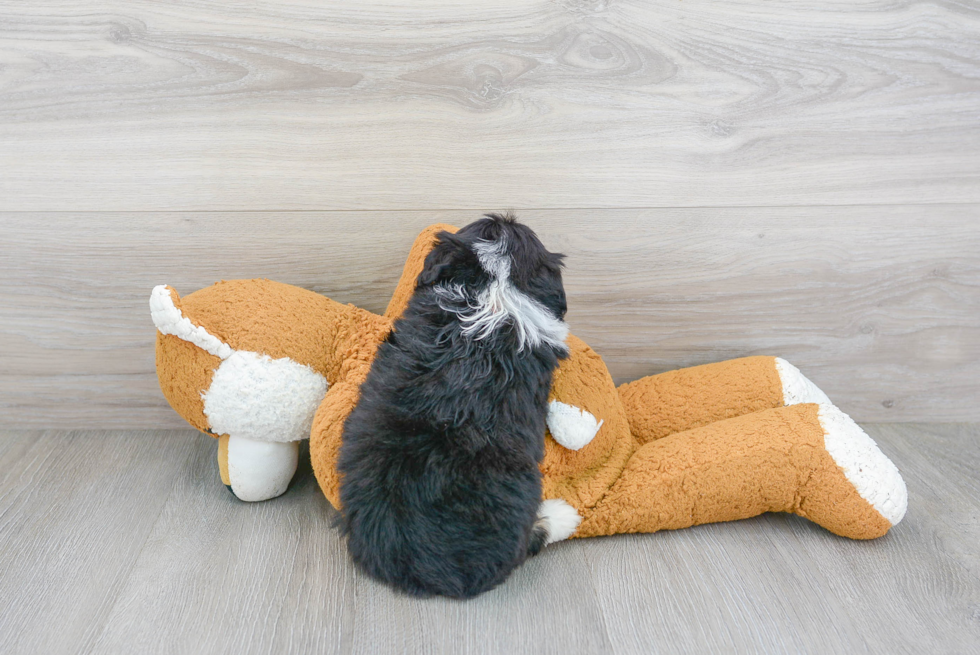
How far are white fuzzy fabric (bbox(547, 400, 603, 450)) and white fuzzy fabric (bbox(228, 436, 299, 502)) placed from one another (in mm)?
384

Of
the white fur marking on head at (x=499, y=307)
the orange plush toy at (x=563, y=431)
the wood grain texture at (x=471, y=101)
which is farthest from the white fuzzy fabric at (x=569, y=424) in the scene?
the wood grain texture at (x=471, y=101)

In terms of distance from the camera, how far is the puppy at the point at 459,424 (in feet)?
2.44

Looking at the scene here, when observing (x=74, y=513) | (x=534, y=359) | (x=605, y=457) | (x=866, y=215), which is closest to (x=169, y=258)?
(x=74, y=513)

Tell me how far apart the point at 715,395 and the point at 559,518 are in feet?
1.08

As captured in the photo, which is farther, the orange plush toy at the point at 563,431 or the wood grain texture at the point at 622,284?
the wood grain texture at the point at 622,284

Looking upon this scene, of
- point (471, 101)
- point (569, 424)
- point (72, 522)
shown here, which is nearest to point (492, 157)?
point (471, 101)

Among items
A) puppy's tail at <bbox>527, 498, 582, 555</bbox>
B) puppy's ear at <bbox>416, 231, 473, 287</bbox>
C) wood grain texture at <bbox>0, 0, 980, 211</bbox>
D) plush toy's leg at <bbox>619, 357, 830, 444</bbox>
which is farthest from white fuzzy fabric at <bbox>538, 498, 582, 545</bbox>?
A: wood grain texture at <bbox>0, 0, 980, 211</bbox>

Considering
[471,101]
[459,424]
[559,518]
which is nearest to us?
[459,424]

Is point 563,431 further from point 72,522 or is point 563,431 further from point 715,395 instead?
point 72,522

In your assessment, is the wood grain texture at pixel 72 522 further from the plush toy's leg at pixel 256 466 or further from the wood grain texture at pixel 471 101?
the wood grain texture at pixel 471 101

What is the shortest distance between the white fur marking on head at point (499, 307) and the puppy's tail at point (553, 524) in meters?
0.23

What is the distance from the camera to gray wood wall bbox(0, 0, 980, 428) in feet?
3.10

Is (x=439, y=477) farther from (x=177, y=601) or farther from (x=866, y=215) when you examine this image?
(x=866, y=215)

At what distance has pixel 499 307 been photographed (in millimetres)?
770
